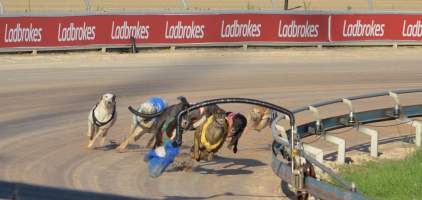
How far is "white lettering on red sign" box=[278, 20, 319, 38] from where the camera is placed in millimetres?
27688

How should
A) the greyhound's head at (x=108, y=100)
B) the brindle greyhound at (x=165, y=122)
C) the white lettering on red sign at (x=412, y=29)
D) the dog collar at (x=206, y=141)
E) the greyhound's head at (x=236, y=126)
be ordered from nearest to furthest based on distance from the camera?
the dog collar at (x=206, y=141), the brindle greyhound at (x=165, y=122), the greyhound's head at (x=236, y=126), the greyhound's head at (x=108, y=100), the white lettering on red sign at (x=412, y=29)

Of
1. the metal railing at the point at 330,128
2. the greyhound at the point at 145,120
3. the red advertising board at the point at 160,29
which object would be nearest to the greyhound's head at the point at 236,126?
the metal railing at the point at 330,128

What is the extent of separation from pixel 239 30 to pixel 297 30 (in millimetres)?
1816

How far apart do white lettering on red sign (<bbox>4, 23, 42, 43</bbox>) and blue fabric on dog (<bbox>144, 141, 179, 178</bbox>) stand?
15364 mm

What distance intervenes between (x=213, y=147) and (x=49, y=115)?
20.9 ft

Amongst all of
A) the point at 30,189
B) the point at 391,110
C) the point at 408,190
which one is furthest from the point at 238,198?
the point at 391,110

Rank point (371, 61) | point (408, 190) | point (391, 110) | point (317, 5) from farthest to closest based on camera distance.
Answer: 1. point (317, 5)
2. point (371, 61)
3. point (391, 110)
4. point (408, 190)

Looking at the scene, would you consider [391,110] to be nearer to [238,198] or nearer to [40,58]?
[238,198]

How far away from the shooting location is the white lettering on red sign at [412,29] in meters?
29.1

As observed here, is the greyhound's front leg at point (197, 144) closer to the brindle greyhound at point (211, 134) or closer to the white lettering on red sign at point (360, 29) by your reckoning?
the brindle greyhound at point (211, 134)

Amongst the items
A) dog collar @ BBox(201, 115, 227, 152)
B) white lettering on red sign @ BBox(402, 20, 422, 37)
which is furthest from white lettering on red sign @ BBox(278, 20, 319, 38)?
dog collar @ BBox(201, 115, 227, 152)

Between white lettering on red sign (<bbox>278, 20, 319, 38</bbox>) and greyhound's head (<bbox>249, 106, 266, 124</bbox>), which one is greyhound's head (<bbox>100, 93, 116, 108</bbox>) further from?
white lettering on red sign (<bbox>278, 20, 319, 38</bbox>)

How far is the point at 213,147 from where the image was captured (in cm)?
1162

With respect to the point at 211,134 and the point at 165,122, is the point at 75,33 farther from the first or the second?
the point at 211,134
